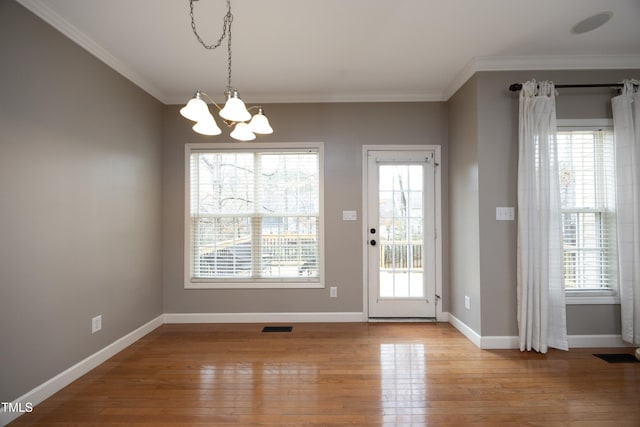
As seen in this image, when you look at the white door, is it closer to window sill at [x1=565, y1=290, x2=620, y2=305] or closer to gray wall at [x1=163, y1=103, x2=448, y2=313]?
gray wall at [x1=163, y1=103, x2=448, y2=313]

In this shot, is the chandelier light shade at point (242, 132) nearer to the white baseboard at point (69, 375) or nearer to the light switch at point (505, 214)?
the white baseboard at point (69, 375)

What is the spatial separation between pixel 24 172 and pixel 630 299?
199 inches

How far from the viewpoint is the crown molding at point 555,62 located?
2.90m

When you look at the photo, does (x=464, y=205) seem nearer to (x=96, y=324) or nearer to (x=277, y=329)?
(x=277, y=329)

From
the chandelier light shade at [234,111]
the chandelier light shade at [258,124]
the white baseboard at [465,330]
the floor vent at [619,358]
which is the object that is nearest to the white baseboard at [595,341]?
the floor vent at [619,358]

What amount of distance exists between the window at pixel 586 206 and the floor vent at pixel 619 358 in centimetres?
55

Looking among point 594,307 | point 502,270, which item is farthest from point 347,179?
point 594,307

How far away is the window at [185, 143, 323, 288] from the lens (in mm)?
3764

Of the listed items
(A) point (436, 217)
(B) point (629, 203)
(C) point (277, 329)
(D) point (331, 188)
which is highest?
(D) point (331, 188)

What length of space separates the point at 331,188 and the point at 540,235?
219cm

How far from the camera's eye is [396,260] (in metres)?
3.75

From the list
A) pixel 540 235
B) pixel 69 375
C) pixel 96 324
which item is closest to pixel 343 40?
pixel 540 235

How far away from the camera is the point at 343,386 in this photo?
2.26m

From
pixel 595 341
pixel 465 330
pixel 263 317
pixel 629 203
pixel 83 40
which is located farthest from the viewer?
pixel 263 317
